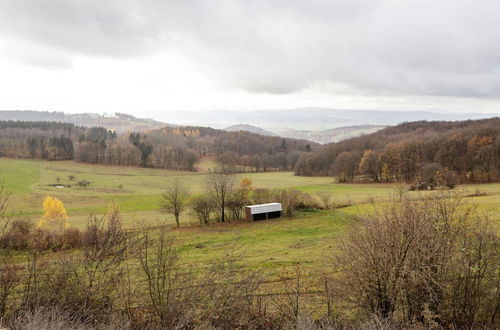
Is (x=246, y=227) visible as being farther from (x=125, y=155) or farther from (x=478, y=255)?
(x=125, y=155)

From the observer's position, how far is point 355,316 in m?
12.8

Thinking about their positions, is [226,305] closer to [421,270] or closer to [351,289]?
[351,289]

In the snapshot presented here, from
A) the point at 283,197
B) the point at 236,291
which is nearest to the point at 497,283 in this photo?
the point at 236,291

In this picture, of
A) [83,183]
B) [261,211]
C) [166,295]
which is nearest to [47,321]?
[166,295]

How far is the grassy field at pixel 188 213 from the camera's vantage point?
28.5 metres

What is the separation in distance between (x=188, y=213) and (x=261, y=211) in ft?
37.8

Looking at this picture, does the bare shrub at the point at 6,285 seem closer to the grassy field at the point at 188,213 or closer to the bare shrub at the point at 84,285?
the bare shrub at the point at 84,285

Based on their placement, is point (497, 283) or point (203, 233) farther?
point (203, 233)

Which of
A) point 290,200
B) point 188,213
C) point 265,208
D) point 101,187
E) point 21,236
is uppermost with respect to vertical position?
point 290,200

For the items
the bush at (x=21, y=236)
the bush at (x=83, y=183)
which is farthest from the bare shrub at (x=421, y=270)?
the bush at (x=83, y=183)

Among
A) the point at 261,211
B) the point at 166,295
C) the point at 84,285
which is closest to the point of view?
the point at 166,295

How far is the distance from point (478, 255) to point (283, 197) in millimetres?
39830

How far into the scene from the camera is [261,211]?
48.0m

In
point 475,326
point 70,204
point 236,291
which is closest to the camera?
point 475,326
